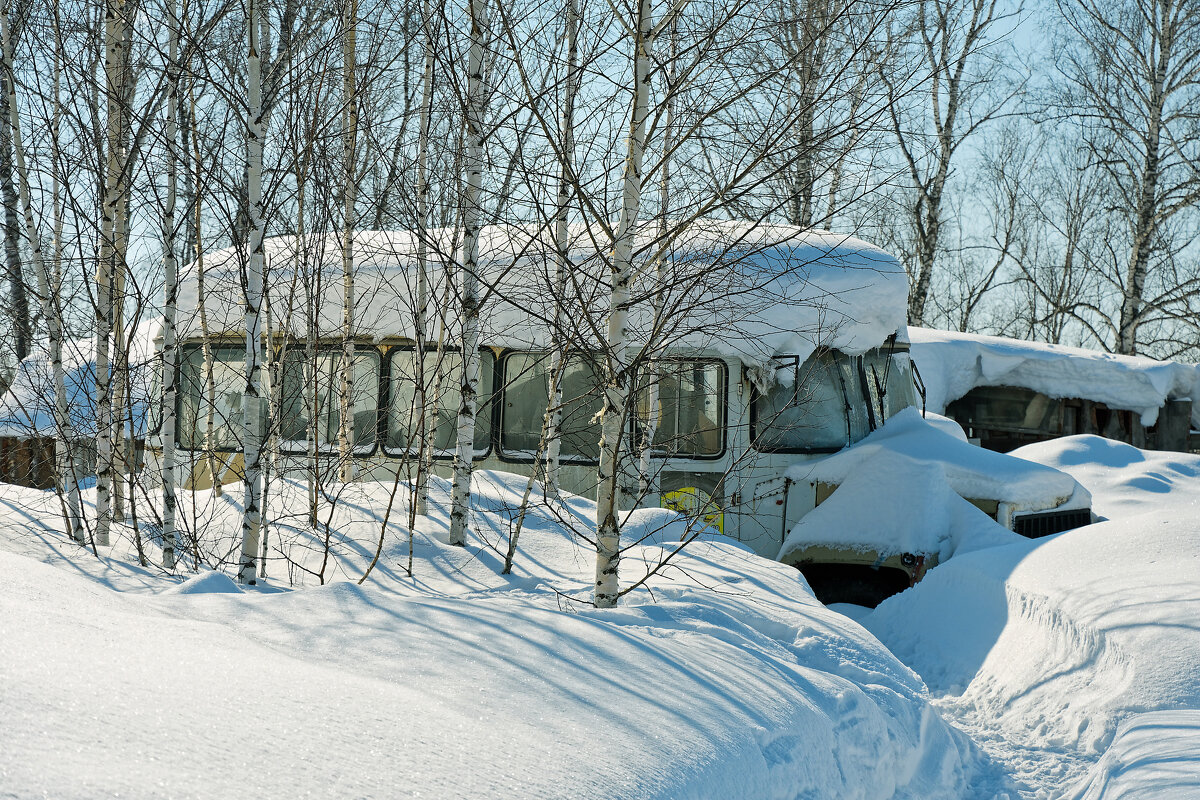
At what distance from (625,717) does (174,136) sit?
5362mm

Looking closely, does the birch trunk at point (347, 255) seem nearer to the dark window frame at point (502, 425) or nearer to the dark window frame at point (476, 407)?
the dark window frame at point (476, 407)

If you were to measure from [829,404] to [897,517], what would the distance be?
1.35m

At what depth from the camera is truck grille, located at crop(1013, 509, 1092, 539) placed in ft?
27.6

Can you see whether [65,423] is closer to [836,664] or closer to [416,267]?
[416,267]

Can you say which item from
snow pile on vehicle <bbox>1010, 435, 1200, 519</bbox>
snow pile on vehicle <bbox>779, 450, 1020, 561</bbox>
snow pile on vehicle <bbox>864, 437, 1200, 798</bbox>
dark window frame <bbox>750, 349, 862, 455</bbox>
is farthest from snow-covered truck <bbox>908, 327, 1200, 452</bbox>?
snow pile on vehicle <bbox>864, 437, 1200, 798</bbox>

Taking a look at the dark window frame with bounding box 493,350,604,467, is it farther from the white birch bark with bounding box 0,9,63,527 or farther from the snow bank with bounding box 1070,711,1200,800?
the snow bank with bounding box 1070,711,1200,800

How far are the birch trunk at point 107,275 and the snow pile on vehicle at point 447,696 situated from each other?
3.87ft

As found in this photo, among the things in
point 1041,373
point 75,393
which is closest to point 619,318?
point 75,393

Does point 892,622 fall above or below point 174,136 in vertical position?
below

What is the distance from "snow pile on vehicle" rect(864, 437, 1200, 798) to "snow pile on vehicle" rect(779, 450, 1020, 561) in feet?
1.58

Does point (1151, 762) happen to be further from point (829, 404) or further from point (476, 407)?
point (476, 407)

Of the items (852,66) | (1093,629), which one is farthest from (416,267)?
(1093,629)

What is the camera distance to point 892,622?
7203mm

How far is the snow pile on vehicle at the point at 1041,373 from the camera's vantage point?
16453 millimetres
